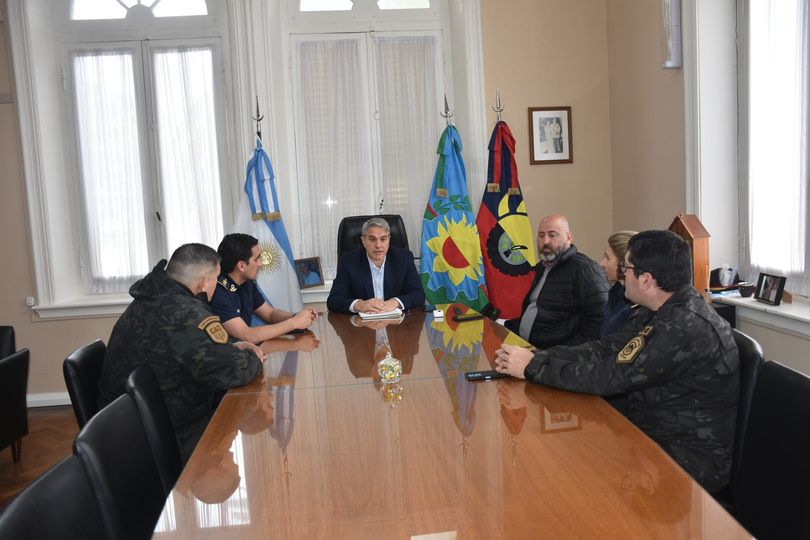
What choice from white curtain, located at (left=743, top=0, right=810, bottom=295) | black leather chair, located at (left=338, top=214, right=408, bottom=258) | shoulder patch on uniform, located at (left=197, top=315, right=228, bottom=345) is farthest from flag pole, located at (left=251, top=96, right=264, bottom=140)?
white curtain, located at (left=743, top=0, right=810, bottom=295)

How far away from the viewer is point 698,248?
129 inches

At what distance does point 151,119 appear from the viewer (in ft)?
16.4

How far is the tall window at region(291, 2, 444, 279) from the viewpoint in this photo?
5.06 metres

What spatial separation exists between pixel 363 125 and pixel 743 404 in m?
3.85

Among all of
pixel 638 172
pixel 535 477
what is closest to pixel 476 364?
pixel 535 477

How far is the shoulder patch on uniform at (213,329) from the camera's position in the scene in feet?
7.30

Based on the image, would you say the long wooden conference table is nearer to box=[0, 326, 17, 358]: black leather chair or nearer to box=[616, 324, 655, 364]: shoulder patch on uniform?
box=[616, 324, 655, 364]: shoulder patch on uniform

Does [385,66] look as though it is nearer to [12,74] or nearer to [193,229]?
[193,229]

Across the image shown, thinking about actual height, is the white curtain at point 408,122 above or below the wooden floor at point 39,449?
above

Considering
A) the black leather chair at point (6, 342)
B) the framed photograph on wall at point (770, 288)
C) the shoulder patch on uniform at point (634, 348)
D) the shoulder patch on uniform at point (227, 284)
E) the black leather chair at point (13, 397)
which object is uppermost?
the shoulder patch on uniform at point (227, 284)

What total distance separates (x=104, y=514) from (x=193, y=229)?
3.88m

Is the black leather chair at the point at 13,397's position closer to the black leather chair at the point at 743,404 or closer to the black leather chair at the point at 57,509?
the black leather chair at the point at 57,509

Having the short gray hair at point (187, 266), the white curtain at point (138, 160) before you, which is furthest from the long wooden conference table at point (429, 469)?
the white curtain at point (138, 160)

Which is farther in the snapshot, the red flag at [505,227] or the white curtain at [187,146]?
the white curtain at [187,146]
